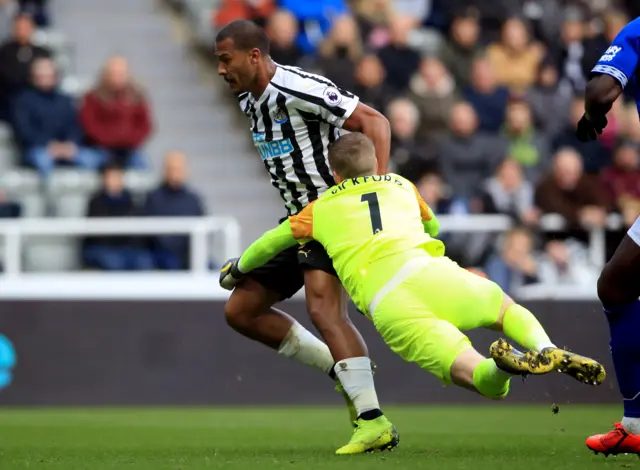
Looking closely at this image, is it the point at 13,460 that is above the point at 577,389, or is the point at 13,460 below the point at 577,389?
above

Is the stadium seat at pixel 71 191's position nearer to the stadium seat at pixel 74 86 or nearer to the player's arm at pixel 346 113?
the stadium seat at pixel 74 86

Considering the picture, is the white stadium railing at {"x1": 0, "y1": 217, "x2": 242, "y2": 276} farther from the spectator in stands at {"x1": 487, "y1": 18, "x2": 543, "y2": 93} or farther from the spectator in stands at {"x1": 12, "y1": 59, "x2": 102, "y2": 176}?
the spectator in stands at {"x1": 487, "y1": 18, "x2": 543, "y2": 93}

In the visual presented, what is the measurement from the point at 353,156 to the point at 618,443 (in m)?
1.87

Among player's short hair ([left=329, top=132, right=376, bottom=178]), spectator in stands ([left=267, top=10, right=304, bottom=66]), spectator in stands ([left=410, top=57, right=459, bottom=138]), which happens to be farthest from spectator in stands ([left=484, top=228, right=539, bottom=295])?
player's short hair ([left=329, top=132, right=376, bottom=178])

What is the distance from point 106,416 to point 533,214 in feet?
14.4

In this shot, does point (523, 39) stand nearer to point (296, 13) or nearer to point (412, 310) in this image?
point (296, 13)

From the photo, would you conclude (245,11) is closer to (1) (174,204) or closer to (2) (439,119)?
(2) (439,119)

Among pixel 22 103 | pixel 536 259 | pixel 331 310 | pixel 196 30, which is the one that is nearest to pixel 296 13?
pixel 196 30

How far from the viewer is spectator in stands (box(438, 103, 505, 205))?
42.6 ft

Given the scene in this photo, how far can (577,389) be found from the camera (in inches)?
453

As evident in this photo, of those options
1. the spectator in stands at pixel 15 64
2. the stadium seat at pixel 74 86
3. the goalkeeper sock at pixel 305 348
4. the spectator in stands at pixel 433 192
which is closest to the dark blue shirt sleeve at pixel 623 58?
the goalkeeper sock at pixel 305 348

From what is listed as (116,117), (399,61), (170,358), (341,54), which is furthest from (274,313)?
(399,61)

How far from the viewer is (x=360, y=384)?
6648mm

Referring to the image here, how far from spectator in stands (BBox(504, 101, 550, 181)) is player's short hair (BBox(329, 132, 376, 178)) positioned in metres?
7.08
